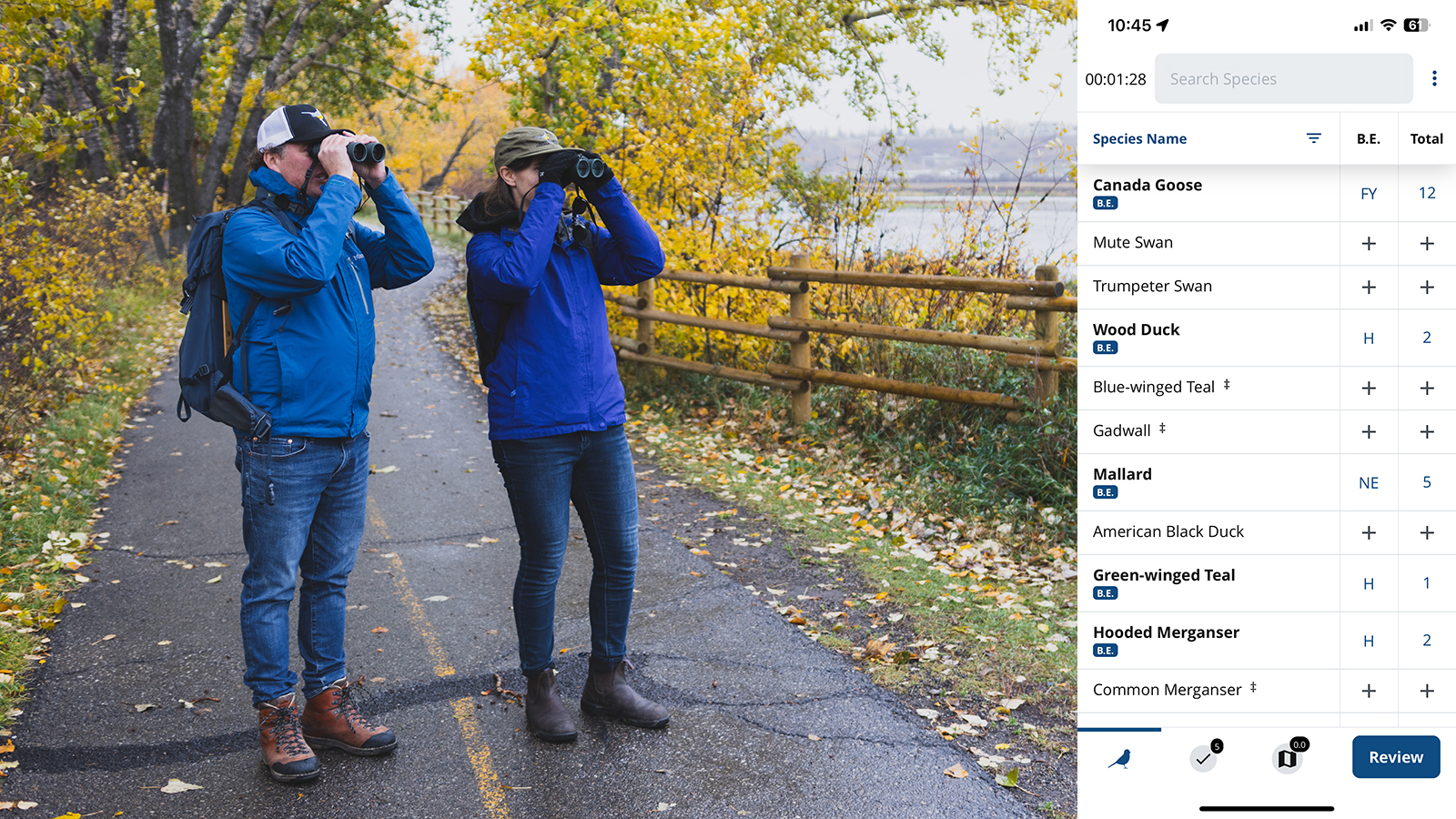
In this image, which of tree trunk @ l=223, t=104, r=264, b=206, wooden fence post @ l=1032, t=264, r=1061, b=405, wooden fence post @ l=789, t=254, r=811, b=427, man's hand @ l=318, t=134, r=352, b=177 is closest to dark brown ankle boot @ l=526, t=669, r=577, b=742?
man's hand @ l=318, t=134, r=352, b=177

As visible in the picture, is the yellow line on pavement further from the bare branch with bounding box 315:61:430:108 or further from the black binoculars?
the bare branch with bounding box 315:61:430:108

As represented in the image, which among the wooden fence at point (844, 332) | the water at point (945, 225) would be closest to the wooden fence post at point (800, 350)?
the wooden fence at point (844, 332)

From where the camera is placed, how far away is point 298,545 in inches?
130

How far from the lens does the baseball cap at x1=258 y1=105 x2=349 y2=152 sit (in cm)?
321

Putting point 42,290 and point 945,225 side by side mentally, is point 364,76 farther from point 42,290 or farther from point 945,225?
point 945,225

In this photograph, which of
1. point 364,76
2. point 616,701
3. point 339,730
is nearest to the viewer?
point 339,730

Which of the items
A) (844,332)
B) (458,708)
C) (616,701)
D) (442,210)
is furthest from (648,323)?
(442,210)

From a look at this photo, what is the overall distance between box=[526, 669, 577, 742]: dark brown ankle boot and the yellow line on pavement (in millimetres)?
177

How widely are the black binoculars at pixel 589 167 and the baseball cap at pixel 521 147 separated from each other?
8cm

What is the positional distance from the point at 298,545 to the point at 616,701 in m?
1.18

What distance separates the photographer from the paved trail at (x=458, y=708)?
323cm
